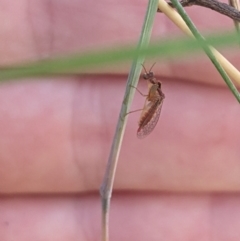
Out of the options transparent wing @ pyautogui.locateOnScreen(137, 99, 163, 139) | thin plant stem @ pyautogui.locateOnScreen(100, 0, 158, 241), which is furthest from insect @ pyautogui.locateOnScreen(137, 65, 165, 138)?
thin plant stem @ pyautogui.locateOnScreen(100, 0, 158, 241)

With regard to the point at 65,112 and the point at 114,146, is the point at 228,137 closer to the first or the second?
the point at 65,112

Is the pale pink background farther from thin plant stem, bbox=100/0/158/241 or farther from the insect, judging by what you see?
thin plant stem, bbox=100/0/158/241

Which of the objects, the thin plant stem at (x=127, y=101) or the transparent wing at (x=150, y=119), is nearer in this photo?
the thin plant stem at (x=127, y=101)

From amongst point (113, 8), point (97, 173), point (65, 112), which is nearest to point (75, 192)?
point (97, 173)

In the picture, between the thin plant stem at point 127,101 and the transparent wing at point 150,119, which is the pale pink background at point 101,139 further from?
the thin plant stem at point 127,101

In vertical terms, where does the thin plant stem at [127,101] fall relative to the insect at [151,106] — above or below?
below

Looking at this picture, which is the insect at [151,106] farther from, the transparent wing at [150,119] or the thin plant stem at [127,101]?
the thin plant stem at [127,101]

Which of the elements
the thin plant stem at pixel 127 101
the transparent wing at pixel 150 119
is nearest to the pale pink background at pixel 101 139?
the transparent wing at pixel 150 119
